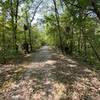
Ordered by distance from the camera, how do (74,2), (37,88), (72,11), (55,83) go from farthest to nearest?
1. (72,11)
2. (74,2)
3. (55,83)
4. (37,88)

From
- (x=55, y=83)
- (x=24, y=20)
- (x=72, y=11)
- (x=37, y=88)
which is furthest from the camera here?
(x=24, y=20)

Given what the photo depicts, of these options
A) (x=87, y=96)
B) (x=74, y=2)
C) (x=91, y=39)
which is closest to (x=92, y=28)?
(x=91, y=39)

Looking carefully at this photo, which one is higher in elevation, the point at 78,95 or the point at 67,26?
the point at 67,26

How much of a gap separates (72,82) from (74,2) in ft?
37.5

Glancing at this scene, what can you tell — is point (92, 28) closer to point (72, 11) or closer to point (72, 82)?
point (72, 11)

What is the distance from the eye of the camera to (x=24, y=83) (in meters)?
8.98

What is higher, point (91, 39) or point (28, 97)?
point (91, 39)

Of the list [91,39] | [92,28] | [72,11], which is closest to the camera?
[72,11]

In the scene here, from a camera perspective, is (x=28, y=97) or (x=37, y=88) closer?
(x=28, y=97)

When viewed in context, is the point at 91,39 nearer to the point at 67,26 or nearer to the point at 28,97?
the point at 67,26

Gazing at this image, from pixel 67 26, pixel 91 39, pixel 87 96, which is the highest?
pixel 67 26

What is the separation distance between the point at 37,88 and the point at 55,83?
1002mm

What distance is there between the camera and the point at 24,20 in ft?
116

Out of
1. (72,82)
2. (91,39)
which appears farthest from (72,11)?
(72,82)
